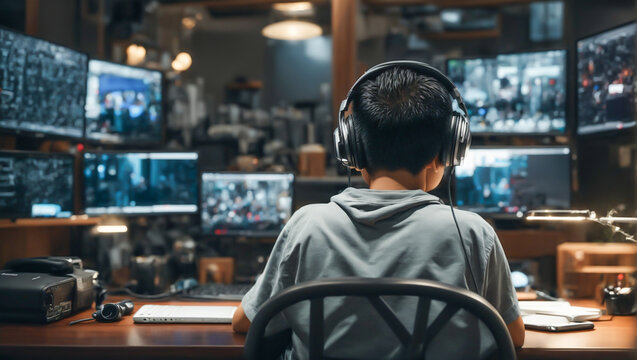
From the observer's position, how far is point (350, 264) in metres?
0.98

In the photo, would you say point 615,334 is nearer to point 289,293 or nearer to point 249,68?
point 289,293

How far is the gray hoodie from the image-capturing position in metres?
0.93

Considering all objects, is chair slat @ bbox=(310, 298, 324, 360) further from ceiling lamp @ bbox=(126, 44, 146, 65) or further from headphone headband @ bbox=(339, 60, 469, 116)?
ceiling lamp @ bbox=(126, 44, 146, 65)

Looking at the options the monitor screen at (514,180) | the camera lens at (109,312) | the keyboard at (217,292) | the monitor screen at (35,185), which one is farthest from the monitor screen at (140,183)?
the monitor screen at (514,180)

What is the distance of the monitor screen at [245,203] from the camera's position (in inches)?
85.7

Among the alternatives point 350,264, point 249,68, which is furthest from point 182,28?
point 350,264

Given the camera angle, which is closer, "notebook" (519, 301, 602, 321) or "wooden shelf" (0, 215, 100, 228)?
"notebook" (519, 301, 602, 321)

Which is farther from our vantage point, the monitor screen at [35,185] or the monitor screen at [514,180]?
the monitor screen at [514,180]

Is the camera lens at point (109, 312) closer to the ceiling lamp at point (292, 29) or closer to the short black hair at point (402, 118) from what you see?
the short black hair at point (402, 118)

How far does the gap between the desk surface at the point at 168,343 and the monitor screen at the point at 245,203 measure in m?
0.75

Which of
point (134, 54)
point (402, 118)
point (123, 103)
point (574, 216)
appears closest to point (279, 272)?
point (402, 118)

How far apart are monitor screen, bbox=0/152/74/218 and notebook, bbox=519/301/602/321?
154 centimetres

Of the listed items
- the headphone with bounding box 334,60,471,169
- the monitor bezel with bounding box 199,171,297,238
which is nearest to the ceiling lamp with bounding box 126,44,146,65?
the monitor bezel with bounding box 199,171,297,238

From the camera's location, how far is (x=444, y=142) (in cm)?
113
